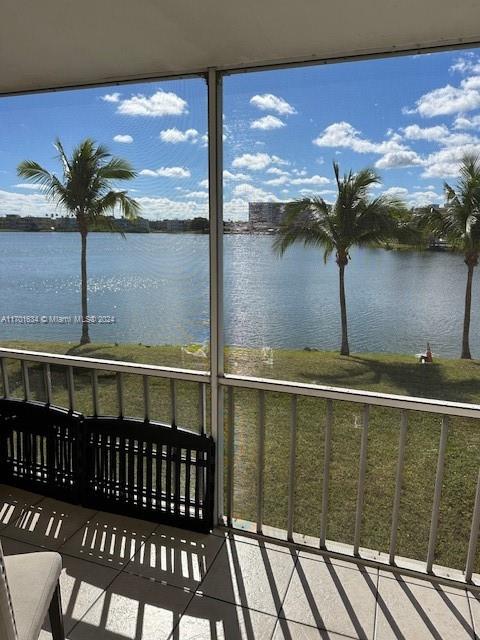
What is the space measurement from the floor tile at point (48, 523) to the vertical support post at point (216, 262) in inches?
31.6

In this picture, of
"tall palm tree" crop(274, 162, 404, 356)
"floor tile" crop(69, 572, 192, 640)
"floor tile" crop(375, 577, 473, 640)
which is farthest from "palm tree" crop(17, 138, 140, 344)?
"floor tile" crop(375, 577, 473, 640)

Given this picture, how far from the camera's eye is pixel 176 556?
2277 millimetres

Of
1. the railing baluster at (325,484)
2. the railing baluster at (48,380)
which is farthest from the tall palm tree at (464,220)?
the railing baluster at (48,380)

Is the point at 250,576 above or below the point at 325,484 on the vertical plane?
below

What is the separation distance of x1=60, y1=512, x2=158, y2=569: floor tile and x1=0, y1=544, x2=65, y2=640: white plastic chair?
0.74 metres

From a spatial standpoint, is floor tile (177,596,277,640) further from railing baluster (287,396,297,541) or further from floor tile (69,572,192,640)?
railing baluster (287,396,297,541)

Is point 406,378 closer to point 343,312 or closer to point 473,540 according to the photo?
point 343,312

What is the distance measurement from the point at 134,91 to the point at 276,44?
799 mm

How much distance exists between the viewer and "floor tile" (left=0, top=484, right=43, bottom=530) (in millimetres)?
2586

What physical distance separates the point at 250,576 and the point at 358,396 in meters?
1.00

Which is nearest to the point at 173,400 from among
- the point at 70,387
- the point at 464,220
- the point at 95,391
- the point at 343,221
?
the point at 95,391

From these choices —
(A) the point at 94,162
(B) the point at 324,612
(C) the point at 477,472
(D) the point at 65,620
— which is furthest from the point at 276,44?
(D) the point at 65,620

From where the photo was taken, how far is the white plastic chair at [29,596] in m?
1.09

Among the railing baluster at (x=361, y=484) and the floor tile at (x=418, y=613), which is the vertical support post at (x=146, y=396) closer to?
the railing baluster at (x=361, y=484)
